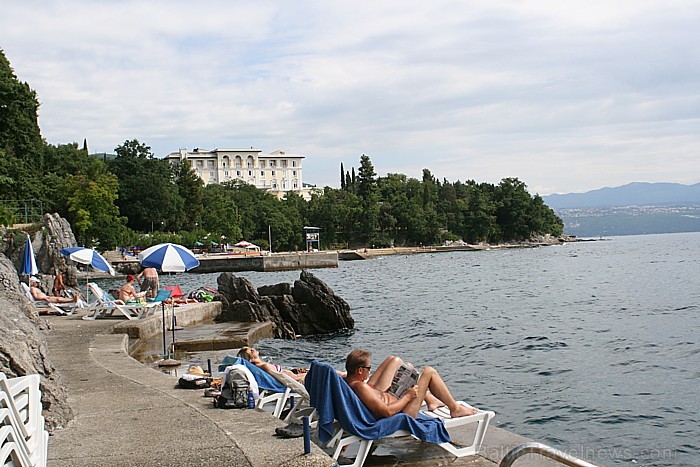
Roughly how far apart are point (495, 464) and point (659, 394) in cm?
973

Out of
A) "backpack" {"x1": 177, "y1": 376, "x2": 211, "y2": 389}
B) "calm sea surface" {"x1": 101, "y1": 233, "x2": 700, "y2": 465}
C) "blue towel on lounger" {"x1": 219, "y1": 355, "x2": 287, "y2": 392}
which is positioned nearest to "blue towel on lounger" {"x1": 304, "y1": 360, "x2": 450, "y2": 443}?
"blue towel on lounger" {"x1": 219, "y1": 355, "x2": 287, "y2": 392}

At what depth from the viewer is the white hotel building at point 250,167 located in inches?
7239

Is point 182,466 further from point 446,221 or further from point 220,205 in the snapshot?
point 446,221

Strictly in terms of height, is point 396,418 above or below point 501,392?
above

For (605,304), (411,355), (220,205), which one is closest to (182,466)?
(411,355)

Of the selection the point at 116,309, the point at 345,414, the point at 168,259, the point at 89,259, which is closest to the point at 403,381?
the point at 345,414

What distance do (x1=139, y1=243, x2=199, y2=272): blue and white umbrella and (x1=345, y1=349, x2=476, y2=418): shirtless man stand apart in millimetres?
9896

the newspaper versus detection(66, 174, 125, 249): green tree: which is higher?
detection(66, 174, 125, 249): green tree

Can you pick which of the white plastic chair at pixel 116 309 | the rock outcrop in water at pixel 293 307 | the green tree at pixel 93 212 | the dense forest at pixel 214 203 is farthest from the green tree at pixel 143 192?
the white plastic chair at pixel 116 309

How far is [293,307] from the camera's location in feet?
87.4

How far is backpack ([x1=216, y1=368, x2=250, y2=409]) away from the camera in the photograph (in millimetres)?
8539

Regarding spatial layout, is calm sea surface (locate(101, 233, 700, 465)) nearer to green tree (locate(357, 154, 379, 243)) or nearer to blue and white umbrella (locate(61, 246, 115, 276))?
blue and white umbrella (locate(61, 246, 115, 276))

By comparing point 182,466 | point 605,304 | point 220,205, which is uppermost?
point 220,205

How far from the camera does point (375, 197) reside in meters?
138
